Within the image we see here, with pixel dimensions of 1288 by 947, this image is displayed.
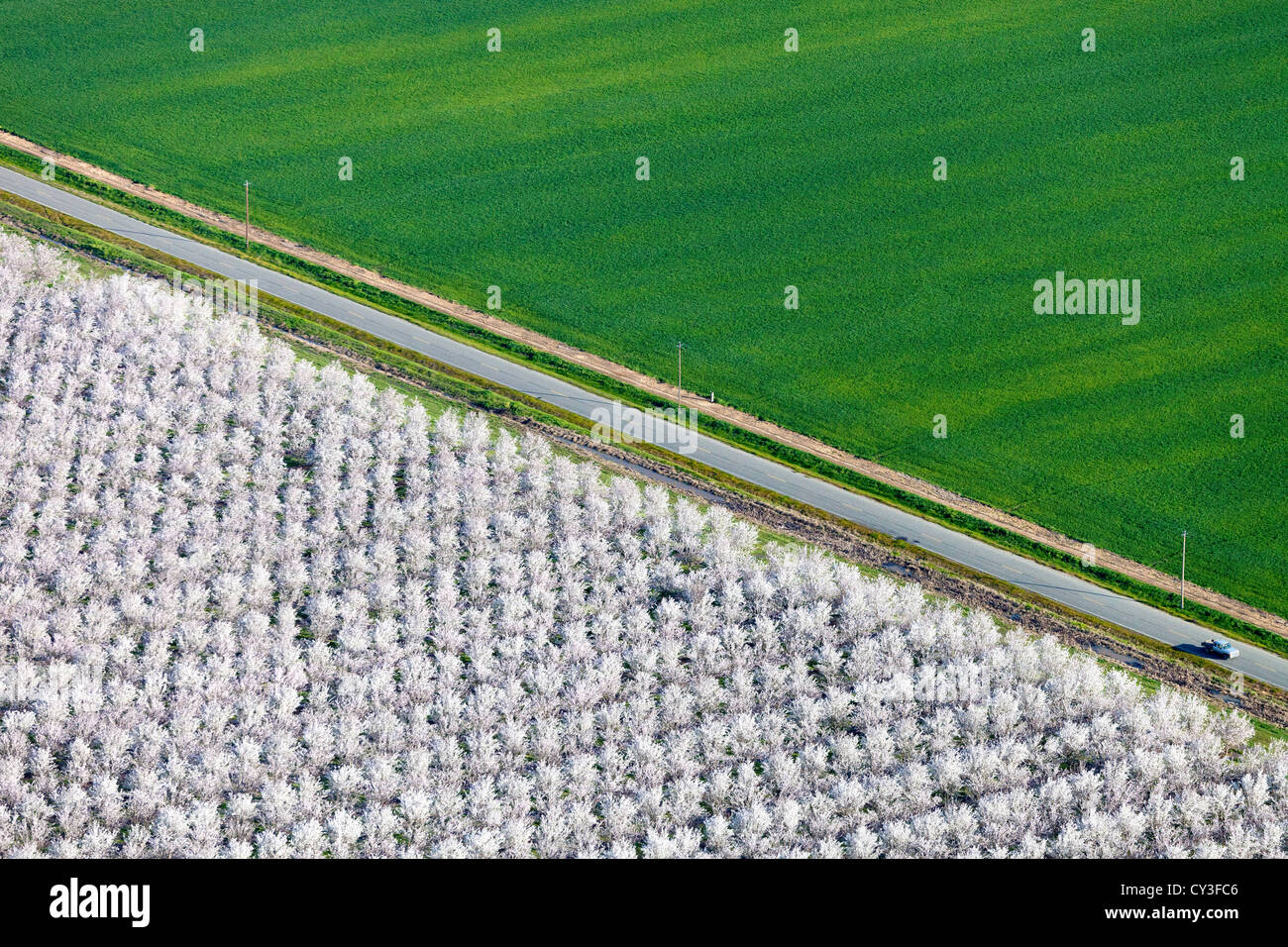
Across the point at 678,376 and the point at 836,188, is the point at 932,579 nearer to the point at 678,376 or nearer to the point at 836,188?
the point at 678,376

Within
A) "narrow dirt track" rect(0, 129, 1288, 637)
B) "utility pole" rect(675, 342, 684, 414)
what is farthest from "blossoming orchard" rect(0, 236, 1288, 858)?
"narrow dirt track" rect(0, 129, 1288, 637)

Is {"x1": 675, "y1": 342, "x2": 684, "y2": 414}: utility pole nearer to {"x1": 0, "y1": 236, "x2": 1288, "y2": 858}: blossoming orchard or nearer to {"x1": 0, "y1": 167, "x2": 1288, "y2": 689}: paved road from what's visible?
{"x1": 0, "y1": 167, "x2": 1288, "y2": 689}: paved road

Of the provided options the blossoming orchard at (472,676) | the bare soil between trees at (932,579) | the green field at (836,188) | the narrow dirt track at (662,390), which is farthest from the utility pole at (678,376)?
the blossoming orchard at (472,676)

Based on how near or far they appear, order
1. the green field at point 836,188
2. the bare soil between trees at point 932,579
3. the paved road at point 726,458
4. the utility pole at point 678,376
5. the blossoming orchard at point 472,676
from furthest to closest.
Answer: the utility pole at point 678,376, the green field at point 836,188, the paved road at point 726,458, the bare soil between trees at point 932,579, the blossoming orchard at point 472,676

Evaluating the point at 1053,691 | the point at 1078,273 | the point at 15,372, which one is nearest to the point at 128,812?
the point at 15,372

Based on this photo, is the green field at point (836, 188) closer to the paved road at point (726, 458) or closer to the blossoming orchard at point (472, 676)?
the paved road at point (726, 458)

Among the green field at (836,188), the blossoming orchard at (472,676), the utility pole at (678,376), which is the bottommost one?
the blossoming orchard at (472,676)
